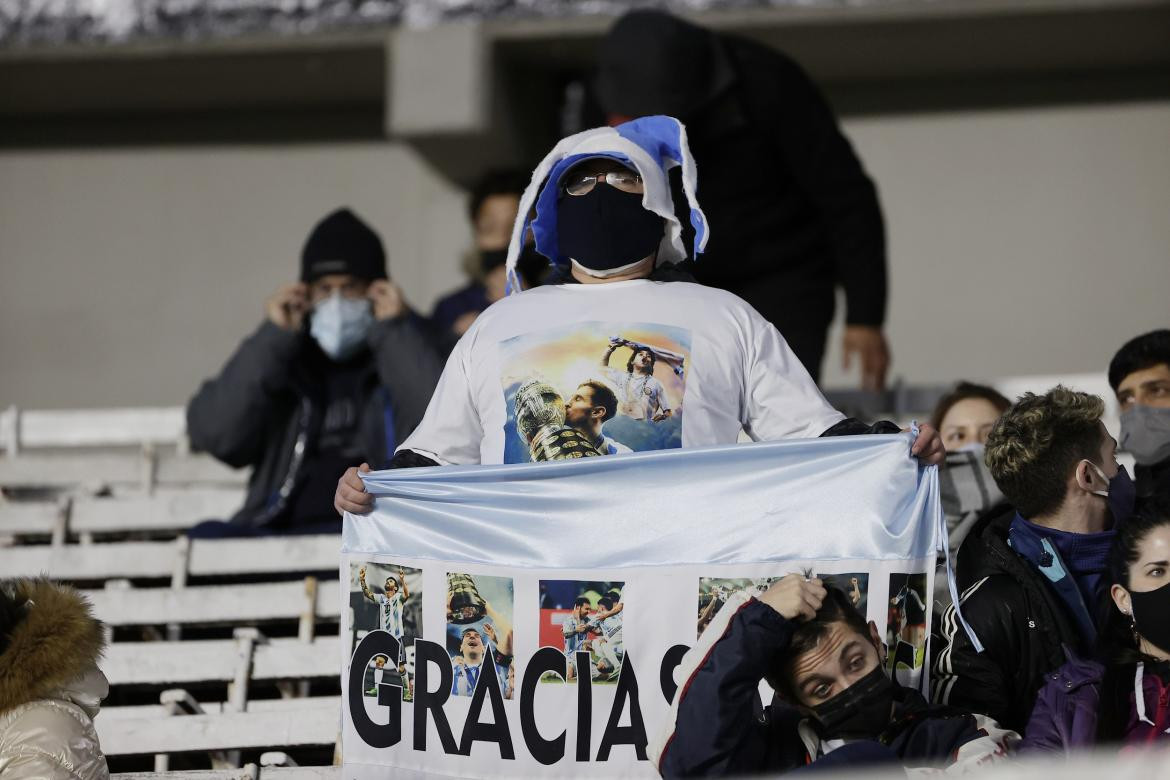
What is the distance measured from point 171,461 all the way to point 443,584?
3.22 metres

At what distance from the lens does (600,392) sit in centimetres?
371

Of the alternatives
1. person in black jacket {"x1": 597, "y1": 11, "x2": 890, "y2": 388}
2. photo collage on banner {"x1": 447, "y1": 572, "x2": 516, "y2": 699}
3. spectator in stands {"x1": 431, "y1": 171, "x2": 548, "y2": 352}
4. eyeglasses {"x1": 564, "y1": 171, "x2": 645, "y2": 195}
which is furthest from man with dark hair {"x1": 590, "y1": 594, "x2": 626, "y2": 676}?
spectator in stands {"x1": 431, "y1": 171, "x2": 548, "y2": 352}

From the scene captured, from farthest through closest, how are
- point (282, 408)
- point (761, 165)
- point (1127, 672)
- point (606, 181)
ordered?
1. point (282, 408)
2. point (761, 165)
3. point (606, 181)
4. point (1127, 672)

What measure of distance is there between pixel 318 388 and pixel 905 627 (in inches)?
103

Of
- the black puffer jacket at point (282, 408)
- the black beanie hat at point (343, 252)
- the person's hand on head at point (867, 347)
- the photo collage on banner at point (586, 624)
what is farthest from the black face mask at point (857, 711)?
the black beanie hat at point (343, 252)

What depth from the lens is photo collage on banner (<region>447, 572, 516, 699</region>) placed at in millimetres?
3578

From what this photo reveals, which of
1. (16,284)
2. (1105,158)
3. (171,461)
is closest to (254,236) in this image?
(16,284)

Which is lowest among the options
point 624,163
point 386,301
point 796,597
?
point 796,597

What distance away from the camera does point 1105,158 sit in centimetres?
957

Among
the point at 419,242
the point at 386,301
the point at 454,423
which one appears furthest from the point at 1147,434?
the point at 419,242

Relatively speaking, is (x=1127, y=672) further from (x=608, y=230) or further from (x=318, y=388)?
(x=318, y=388)

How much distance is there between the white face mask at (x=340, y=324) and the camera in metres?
5.55

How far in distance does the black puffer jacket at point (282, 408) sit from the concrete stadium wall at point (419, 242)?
4.17 meters

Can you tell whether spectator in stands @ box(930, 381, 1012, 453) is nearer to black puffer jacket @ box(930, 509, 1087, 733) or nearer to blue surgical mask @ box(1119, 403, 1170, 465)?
blue surgical mask @ box(1119, 403, 1170, 465)
